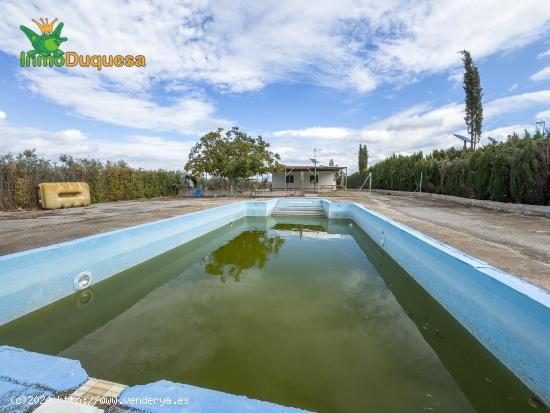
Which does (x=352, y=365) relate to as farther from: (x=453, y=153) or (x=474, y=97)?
(x=474, y=97)

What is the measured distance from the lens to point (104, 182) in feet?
52.3

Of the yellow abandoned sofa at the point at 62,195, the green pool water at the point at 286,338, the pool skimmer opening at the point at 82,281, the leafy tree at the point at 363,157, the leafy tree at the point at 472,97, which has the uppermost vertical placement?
the leafy tree at the point at 472,97

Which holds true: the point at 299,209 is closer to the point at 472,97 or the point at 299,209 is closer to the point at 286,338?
the point at 286,338

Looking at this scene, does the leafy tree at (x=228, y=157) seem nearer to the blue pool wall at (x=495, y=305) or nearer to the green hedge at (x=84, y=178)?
the green hedge at (x=84, y=178)

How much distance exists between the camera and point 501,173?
36.4 feet

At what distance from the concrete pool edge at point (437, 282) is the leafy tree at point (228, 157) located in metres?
13.8

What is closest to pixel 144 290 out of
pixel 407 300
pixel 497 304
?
pixel 407 300

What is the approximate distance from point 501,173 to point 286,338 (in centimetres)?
1265

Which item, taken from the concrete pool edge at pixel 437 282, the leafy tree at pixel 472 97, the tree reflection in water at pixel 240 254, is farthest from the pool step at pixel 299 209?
the leafy tree at pixel 472 97

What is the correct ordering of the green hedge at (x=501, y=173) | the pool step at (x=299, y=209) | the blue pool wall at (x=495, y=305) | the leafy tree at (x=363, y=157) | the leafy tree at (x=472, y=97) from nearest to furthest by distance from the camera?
the blue pool wall at (x=495, y=305) < the green hedge at (x=501, y=173) < the pool step at (x=299, y=209) < the leafy tree at (x=472, y=97) < the leafy tree at (x=363, y=157)

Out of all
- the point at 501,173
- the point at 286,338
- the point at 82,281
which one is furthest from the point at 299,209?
the point at 286,338

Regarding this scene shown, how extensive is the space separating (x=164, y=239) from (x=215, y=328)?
4.24 meters

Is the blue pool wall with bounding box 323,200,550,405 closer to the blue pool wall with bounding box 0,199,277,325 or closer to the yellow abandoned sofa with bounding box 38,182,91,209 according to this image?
the blue pool wall with bounding box 0,199,277,325

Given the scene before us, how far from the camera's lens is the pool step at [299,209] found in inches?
554
